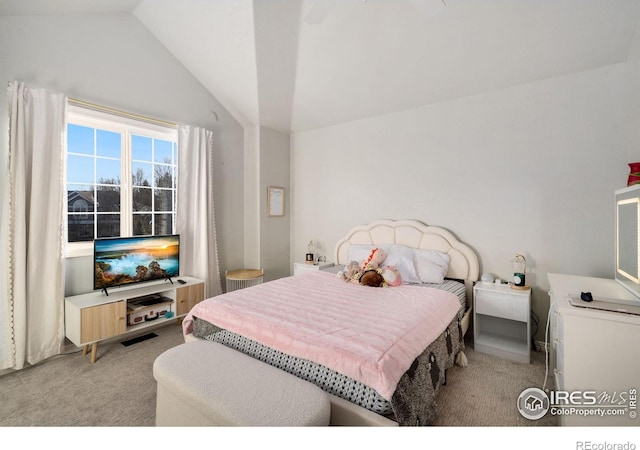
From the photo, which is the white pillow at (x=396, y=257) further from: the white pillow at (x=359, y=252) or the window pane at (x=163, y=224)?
the window pane at (x=163, y=224)

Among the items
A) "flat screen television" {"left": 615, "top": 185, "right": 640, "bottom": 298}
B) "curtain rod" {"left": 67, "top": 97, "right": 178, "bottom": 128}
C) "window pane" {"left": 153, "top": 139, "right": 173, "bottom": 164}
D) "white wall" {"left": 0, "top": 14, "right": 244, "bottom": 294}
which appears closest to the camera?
"flat screen television" {"left": 615, "top": 185, "right": 640, "bottom": 298}

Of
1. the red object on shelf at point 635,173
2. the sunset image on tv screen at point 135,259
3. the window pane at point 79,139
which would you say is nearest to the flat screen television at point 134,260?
the sunset image on tv screen at point 135,259

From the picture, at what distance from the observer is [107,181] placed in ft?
9.73

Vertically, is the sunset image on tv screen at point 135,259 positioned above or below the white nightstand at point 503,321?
above

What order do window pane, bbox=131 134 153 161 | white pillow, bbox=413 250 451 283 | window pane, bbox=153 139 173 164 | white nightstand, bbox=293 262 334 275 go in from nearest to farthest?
white pillow, bbox=413 250 451 283 → window pane, bbox=131 134 153 161 → window pane, bbox=153 139 173 164 → white nightstand, bbox=293 262 334 275

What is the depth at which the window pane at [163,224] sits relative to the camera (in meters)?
3.36

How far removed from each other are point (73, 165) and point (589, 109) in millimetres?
4569

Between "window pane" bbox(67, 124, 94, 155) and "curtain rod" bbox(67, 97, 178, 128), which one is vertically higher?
"curtain rod" bbox(67, 97, 178, 128)

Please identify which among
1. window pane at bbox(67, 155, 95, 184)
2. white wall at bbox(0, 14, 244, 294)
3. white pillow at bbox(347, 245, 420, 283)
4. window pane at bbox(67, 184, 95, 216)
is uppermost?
white wall at bbox(0, 14, 244, 294)

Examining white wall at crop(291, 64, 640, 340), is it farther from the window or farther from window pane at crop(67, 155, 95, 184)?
window pane at crop(67, 155, 95, 184)

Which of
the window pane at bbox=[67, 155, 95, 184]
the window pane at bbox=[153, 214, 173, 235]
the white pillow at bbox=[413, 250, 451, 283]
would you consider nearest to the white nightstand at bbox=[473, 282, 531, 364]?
the white pillow at bbox=[413, 250, 451, 283]

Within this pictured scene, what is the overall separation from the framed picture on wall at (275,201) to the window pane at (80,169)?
6.43ft

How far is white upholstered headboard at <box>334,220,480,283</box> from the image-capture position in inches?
117

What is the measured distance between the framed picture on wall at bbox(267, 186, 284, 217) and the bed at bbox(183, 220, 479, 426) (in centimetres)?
143
